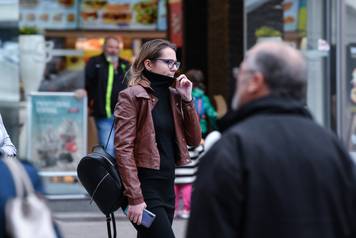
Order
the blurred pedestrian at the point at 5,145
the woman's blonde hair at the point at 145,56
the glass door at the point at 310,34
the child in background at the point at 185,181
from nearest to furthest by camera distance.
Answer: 1. the woman's blonde hair at the point at 145,56
2. the blurred pedestrian at the point at 5,145
3. the child in background at the point at 185,181
4. the glass door at the point at 310,34

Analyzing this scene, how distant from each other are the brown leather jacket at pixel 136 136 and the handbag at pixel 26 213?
2.00 meters

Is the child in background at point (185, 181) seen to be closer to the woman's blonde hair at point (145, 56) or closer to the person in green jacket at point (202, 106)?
the person in green jacket at point (202, 106)

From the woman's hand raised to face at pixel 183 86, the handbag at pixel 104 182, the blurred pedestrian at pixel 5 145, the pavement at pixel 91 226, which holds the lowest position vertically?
the pavement at pixel 91 226

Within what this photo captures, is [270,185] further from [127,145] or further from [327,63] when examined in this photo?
[327,63]

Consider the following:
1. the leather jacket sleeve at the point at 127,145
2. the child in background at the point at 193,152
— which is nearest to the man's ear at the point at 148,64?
the leather jacket sleeve at the point at 127,145

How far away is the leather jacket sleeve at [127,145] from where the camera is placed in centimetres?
534

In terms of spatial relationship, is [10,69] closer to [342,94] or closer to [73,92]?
[73,92]

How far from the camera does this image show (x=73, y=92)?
11117 millimetres

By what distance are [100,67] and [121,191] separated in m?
5.21


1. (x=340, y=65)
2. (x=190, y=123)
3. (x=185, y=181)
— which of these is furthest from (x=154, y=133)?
(x=340, y=65)

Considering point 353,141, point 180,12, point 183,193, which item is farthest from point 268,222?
point 180,12

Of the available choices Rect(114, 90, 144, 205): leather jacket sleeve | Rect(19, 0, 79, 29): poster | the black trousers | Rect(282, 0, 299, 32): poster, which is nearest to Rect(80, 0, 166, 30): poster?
Rect(19, 0, 79, 29): poster

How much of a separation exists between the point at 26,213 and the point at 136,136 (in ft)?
7.64

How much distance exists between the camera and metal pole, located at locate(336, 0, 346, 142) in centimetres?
1105
